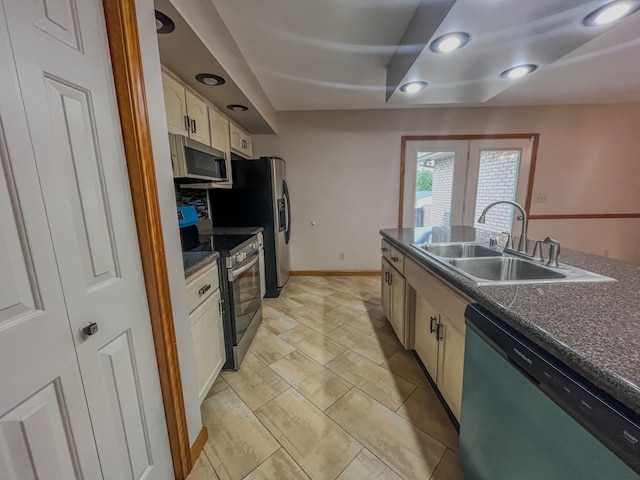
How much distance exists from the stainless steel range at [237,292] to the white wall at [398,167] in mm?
1788

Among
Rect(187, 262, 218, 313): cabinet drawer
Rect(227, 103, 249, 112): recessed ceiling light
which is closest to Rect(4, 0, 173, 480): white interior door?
Rect(187, 262, 218, 313): cabinet drawer

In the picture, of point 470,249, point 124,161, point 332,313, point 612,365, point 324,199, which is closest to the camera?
point 612,365

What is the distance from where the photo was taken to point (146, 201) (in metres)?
0.91

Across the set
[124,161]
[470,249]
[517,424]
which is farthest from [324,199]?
[517,424]

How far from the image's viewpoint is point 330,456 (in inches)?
48.8

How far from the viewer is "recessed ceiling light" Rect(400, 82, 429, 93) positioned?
213cm

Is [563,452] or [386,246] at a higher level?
[386,246]

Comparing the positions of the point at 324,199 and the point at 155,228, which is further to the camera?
the point at 324,199

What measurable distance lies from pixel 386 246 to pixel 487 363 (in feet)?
4.96

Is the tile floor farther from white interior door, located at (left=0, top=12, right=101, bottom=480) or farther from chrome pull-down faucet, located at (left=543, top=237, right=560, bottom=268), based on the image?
chrome pull-down faucet, located at (left=543, top=237, right=560, bottom=268)

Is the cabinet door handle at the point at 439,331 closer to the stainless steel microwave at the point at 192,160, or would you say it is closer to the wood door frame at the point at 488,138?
the stainless steel microwave at the point at 192,160

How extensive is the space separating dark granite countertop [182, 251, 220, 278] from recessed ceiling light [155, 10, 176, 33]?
1.21 meters

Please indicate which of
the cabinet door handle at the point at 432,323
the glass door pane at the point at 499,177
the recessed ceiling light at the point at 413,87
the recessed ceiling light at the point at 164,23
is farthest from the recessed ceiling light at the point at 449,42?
the glass door pane at the point at 499,177

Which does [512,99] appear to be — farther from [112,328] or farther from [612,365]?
[112,328]
